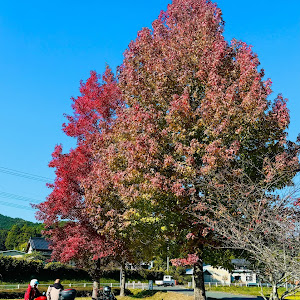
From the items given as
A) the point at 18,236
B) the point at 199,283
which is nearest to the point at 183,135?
the point at 199,283

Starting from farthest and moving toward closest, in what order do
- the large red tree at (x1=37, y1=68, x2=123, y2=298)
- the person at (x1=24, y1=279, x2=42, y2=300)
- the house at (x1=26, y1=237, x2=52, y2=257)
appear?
1. the house at (x1=26, y1=237, x2=52, y2=257)
2. the large red tree at (x1=37, y1=68, x2=123, y2=298)
3. the person at (x1=24, y1=279, x2=42, y2=300)

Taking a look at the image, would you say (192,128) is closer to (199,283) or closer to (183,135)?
(183,135)

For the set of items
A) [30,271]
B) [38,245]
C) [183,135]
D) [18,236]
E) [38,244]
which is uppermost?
[18,236]

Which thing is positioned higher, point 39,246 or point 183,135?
point 39,246

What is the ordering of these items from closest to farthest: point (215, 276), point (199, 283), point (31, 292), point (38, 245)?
point (31, 292) → point (199, 283) → point (38, 245) → point (215, 276)

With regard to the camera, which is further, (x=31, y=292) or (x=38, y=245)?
(x=38, y=245)

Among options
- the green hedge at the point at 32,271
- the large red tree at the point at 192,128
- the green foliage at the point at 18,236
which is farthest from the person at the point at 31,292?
the green foliage at the point at 18,236

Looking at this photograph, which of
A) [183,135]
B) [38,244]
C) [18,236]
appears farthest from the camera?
[18,236]

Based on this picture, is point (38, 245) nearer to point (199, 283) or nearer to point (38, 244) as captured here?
point (38, 244)

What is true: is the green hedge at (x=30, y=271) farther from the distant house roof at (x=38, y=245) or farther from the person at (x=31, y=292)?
the person at (x=31, y=292)

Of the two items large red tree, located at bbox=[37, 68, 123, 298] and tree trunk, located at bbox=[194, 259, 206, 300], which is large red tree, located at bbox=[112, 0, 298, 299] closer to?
tree trunk, located at bbox=[194, 259, 206, 300]

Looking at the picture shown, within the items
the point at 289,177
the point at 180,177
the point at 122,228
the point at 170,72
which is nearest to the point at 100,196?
the point at 122,228

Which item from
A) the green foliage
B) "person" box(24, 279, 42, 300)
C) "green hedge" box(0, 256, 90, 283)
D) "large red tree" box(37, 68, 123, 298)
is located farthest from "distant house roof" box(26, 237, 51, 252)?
"person" box(24, 279, 42, 300)

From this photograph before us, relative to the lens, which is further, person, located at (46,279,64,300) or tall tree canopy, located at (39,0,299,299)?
tall tree canopy, located at (39,0,299,299)
